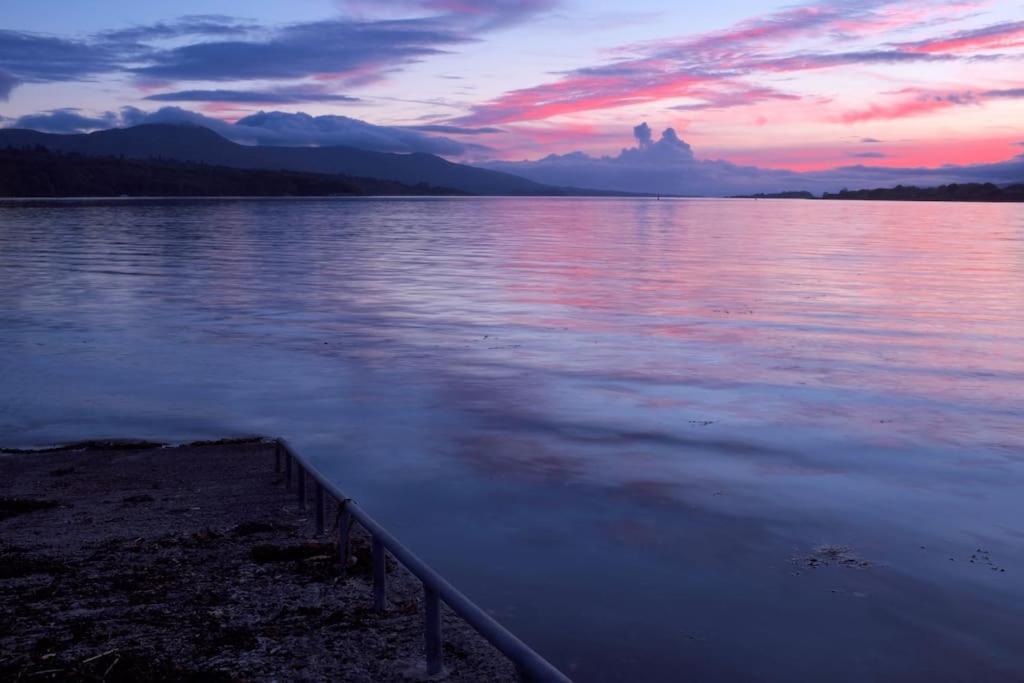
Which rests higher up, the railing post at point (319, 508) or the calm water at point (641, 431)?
the railing post at point (319, 508)

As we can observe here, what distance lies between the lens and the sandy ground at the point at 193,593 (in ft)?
22.7

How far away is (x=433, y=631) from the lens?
6.58 meters

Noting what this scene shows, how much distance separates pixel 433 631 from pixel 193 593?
2.68 metres

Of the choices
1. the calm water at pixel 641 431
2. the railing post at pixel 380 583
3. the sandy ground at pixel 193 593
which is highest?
the railing post at pixel 380 583

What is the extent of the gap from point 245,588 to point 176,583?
2.02ft

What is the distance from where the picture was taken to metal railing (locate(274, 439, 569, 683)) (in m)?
5.00

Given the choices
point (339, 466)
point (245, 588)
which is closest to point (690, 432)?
point (339, 466)

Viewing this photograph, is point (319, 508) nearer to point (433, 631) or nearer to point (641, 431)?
point (433, 631)

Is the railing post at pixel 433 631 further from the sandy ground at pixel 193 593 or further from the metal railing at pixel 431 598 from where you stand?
the sandy ground at pixel 193 593

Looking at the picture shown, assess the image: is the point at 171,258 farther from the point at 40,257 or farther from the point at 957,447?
the point at 957,447

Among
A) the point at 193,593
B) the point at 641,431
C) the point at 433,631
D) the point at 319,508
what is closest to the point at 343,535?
the point at 319,508

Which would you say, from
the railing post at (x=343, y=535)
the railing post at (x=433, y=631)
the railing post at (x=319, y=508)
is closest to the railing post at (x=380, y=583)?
the railing post at (x=343, y=535)

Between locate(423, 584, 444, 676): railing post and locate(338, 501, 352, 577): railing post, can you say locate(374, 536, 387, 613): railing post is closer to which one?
locate(338, 501, 352, 577): railing post

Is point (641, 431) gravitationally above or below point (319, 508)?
below
